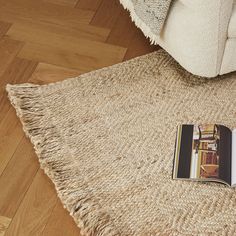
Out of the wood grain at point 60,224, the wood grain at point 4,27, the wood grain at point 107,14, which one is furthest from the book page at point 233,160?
the wood grain at point 4,27

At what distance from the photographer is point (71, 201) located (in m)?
1.08

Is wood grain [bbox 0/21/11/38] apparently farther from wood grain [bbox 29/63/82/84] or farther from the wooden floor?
wood grain [bbox 29/63/82/84]

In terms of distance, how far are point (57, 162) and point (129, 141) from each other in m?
0.21

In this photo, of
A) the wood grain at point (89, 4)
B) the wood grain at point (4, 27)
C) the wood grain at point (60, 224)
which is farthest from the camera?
the wood grain at point (89, 4)

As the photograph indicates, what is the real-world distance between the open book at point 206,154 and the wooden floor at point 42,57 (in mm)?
336

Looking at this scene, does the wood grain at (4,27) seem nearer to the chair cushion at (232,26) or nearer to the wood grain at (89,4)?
the wood grain at (89,4)

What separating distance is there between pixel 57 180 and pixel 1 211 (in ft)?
0.52

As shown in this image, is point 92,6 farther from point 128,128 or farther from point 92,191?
point 92,191

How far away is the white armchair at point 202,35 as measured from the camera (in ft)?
3.85

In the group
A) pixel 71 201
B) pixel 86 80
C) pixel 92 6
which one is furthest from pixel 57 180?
pixel 92 6

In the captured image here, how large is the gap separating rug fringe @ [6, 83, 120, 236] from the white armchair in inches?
16.7

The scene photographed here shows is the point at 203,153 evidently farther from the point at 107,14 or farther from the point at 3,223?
the point at 107,14

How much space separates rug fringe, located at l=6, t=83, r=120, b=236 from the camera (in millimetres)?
1051

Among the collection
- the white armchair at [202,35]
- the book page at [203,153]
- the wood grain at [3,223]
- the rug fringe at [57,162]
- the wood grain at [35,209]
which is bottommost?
the wood grain at [3,223]
